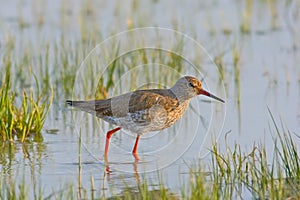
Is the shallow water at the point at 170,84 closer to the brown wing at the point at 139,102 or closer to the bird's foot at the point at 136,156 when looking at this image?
the bird's foot at the point at 136,156

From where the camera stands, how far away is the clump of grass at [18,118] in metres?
8.22

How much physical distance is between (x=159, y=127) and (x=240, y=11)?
257 inches

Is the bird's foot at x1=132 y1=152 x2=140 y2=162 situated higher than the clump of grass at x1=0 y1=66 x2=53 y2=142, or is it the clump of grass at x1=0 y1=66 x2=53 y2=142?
the clump of grass at x1=0 y1=66 x2=53 y2=142

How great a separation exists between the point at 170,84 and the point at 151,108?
79.1 inches

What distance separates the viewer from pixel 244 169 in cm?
724

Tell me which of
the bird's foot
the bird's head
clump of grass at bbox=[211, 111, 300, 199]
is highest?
the bird's head

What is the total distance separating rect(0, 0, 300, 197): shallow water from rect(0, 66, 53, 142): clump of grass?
0.54 ft

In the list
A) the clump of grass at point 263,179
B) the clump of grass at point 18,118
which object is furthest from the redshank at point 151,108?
the clump of grass at point 263,179

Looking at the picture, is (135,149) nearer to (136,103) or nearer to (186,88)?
(136,103)

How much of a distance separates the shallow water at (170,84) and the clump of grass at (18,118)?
165mm

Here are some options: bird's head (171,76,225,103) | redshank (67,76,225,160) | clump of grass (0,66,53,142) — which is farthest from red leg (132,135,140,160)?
clump of grass (0,66,53,142)

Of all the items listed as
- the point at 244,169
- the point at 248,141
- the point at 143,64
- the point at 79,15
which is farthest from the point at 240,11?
the point at 244,169

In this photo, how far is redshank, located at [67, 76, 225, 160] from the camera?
796cm

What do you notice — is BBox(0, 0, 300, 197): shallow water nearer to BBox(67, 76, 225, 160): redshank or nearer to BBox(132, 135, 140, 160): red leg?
BBox(132, 135, 140, 160): red leg
